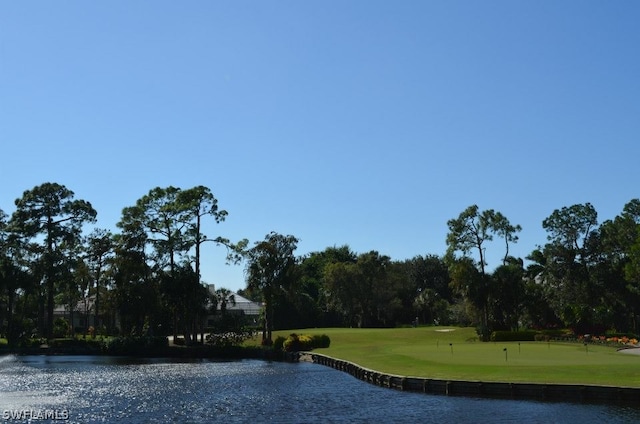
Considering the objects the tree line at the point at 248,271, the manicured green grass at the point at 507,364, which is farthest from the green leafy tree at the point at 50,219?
the manicured green grass at the point at 507,364

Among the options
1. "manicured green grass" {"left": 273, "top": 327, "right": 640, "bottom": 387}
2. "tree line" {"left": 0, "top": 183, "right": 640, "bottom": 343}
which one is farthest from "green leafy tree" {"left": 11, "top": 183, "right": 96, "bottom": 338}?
"manicured green grass" {"left": 273, "top": 327, "right": 640, "bottom": 387}

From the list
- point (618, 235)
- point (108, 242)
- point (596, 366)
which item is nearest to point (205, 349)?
point (108, 242)

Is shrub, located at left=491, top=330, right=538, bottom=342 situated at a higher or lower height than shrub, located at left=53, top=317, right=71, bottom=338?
lower

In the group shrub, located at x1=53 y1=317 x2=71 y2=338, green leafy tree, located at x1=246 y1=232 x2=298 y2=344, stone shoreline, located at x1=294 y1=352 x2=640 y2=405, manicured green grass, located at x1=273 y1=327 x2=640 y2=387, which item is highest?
green leafy tree, located at x1=246 y1=232 x2=298 y2=344

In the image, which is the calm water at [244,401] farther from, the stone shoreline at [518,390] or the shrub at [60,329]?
the shrub at [60,329]

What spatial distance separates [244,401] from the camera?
33719 mm

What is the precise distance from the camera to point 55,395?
119 ft

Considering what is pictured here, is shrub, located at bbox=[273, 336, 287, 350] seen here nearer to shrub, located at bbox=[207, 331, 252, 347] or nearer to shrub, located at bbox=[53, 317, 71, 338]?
shrub, located at bbox=[207, 331, 252, 347]

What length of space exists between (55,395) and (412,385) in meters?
19.1

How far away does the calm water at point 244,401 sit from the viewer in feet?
91.2

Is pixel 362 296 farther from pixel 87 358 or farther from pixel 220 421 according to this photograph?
pixel 220 421

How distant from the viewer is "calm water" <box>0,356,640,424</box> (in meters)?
27.8

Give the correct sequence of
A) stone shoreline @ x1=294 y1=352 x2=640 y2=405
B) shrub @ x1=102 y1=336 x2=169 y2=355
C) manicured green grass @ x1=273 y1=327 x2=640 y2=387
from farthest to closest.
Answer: shrub @ x1=102 y1=336 x2=169 y2=355 → manicured green grass @ x1=273 y1=327 x2=640 y2=387 → stone shoreline @ x1=294 y1=352 x2=640 y2=405

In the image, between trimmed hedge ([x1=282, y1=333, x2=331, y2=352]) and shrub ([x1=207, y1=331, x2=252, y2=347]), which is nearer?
trimmed hedge ([x1=282, y1=333, x2=331, y2=352])
